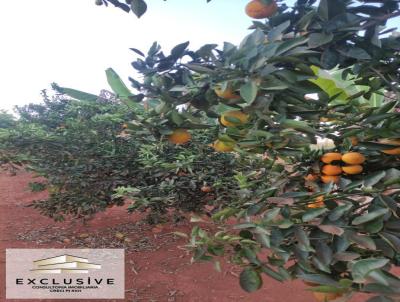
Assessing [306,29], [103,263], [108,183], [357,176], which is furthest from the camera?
[108,183]

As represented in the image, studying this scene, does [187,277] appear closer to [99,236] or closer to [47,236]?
[99,236]

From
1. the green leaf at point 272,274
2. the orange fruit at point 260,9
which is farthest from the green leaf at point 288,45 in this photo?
the green leaf at point 272,274

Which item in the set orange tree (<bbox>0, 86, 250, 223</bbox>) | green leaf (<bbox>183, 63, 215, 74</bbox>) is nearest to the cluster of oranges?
green leaf (<bbox>183, 63, 215, 74</bbox>)

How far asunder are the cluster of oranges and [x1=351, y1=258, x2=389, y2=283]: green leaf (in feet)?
1.57

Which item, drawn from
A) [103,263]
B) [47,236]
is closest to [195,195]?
[103,263]

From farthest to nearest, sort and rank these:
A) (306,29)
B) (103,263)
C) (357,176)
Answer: (103,263)
(357,176)
(306,29)

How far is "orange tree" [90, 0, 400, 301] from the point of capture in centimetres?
95

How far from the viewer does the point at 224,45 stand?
100 centimetres

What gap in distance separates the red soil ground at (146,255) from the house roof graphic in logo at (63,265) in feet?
0.97

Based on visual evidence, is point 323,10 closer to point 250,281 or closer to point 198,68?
point 198,68

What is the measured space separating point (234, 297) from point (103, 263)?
1.20 metres

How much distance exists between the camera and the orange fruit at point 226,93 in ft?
3.20

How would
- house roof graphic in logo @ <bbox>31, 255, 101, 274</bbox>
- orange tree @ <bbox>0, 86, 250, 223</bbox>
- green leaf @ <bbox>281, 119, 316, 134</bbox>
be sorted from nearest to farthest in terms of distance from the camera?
green leaf @ <bbox>281, 119, 316, 134</bbox>, house roof graphic in logo @ <bbox>31, 255, 101, 274</bbox>, orange tree @ <bbox>0, 86, 250, 223</bbox>

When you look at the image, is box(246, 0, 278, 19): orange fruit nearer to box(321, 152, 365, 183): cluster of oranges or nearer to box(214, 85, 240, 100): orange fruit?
box(214, 85, 240, 100): orange fruit
